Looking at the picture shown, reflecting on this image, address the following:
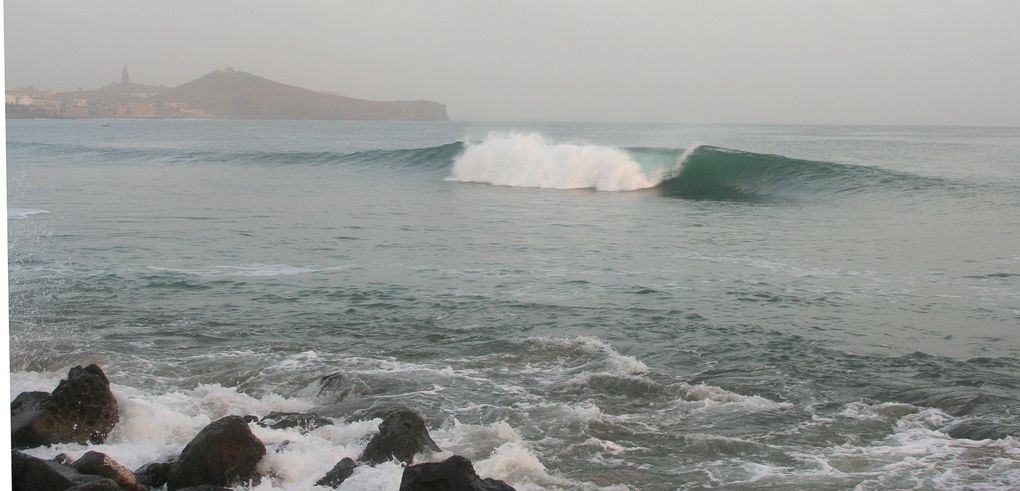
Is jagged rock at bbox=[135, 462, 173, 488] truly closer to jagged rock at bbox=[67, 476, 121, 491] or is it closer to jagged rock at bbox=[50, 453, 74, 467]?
jagged rock at bbox=[50, 453, 74, 467]

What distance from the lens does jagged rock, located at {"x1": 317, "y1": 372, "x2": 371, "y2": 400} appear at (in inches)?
239

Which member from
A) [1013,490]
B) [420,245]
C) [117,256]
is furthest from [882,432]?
[117,256]

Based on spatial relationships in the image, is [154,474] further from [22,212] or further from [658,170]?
[658,170]

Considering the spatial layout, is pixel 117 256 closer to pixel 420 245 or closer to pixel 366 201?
pixel 420 245

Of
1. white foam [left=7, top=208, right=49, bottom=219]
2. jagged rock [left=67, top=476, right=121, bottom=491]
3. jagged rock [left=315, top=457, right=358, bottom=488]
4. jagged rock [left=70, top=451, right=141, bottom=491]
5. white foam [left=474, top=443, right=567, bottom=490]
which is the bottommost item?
white foam [left=474, top=443, right=567, bottom=490]

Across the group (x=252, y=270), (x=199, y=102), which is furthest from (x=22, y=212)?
(x=199, y=102)

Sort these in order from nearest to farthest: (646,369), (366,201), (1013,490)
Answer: (1013,490), (646,369), (366,201)

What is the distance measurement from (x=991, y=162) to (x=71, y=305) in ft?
100

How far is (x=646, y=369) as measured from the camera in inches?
265

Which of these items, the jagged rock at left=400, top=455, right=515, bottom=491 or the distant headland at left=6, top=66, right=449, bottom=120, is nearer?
the jagged rock at left=400, top=455, right=515, bottom=491

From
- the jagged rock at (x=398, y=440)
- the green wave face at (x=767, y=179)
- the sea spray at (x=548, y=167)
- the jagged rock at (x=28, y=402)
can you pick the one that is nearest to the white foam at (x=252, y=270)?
the jagged rock at (x=28, y=402)

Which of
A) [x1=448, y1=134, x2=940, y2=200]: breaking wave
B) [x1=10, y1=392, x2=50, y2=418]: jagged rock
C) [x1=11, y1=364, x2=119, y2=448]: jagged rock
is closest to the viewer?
[x1=11, y1=364, x2=119, y2=448]: jagged rock

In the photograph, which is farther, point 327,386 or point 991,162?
point 991,162

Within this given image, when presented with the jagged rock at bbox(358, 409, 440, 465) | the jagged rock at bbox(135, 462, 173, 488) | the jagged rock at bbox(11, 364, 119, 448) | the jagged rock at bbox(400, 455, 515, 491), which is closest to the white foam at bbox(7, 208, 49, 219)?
the jagged rock at bbox(11, 364, 119, 448)
